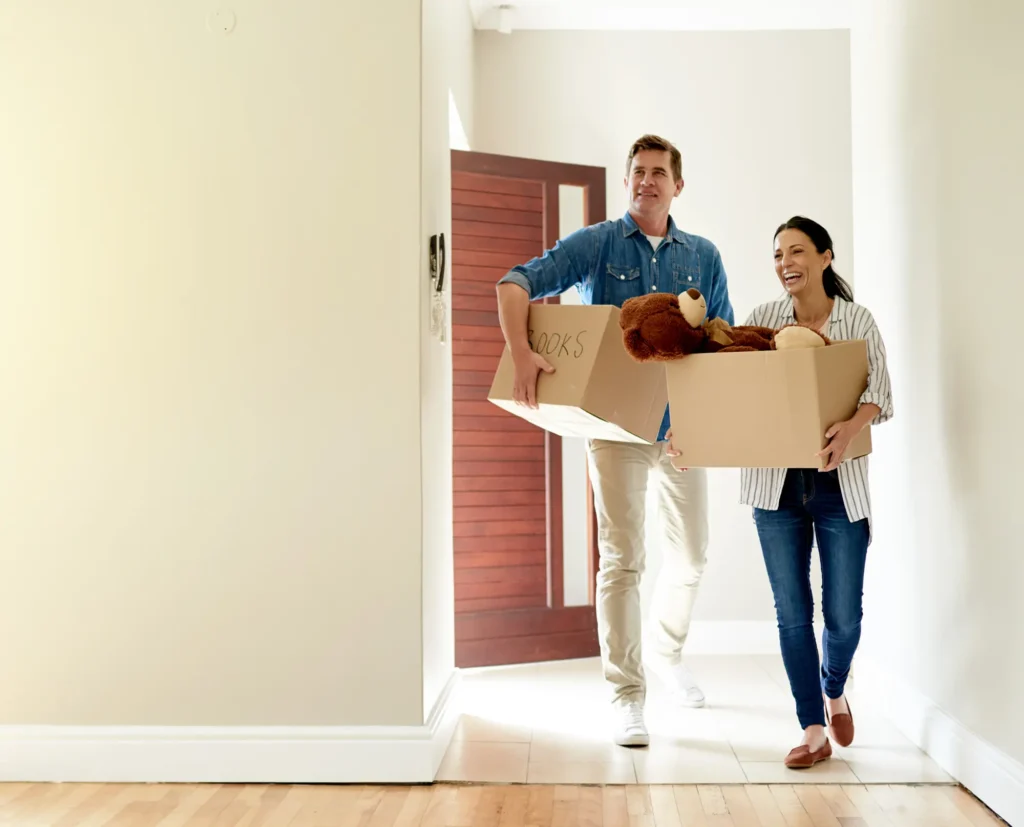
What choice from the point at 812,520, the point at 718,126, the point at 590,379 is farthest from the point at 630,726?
Answer: the point at 718,126

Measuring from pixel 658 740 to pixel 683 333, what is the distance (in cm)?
105

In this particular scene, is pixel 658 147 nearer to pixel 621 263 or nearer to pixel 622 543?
pixel 621 263

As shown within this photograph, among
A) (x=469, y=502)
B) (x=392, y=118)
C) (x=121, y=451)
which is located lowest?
(x=469, y=502)

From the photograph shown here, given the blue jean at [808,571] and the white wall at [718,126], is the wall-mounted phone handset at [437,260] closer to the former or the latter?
the blue jean at [808,571]

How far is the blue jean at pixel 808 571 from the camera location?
204 cm

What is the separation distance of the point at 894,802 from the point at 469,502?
5.53ft

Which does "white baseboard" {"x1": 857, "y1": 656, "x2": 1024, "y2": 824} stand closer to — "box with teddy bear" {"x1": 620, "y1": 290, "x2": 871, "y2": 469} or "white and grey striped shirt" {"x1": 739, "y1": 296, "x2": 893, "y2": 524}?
"white and grey striped shirt" {"x1": 739, "y1": 296, "x2": 893, "y2": 524}

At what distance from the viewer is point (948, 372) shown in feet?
6.95

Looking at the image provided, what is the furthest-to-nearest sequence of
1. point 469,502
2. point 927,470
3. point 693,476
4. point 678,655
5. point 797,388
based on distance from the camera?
point 469,502 < point 678,655 < point 693,476 < point 927,470 < point 797,388

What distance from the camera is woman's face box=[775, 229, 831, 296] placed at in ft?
6.82

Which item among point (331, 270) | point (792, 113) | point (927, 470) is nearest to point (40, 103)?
point (331, 270)

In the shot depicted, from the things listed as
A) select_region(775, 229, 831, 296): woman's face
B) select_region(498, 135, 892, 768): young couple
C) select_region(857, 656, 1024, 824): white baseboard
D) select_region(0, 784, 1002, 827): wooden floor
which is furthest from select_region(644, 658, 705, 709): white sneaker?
select_region(775, 229, 831, 296): woman's face

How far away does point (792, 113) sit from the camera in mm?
3594

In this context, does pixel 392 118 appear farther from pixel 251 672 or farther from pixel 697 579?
pixel 697 579
